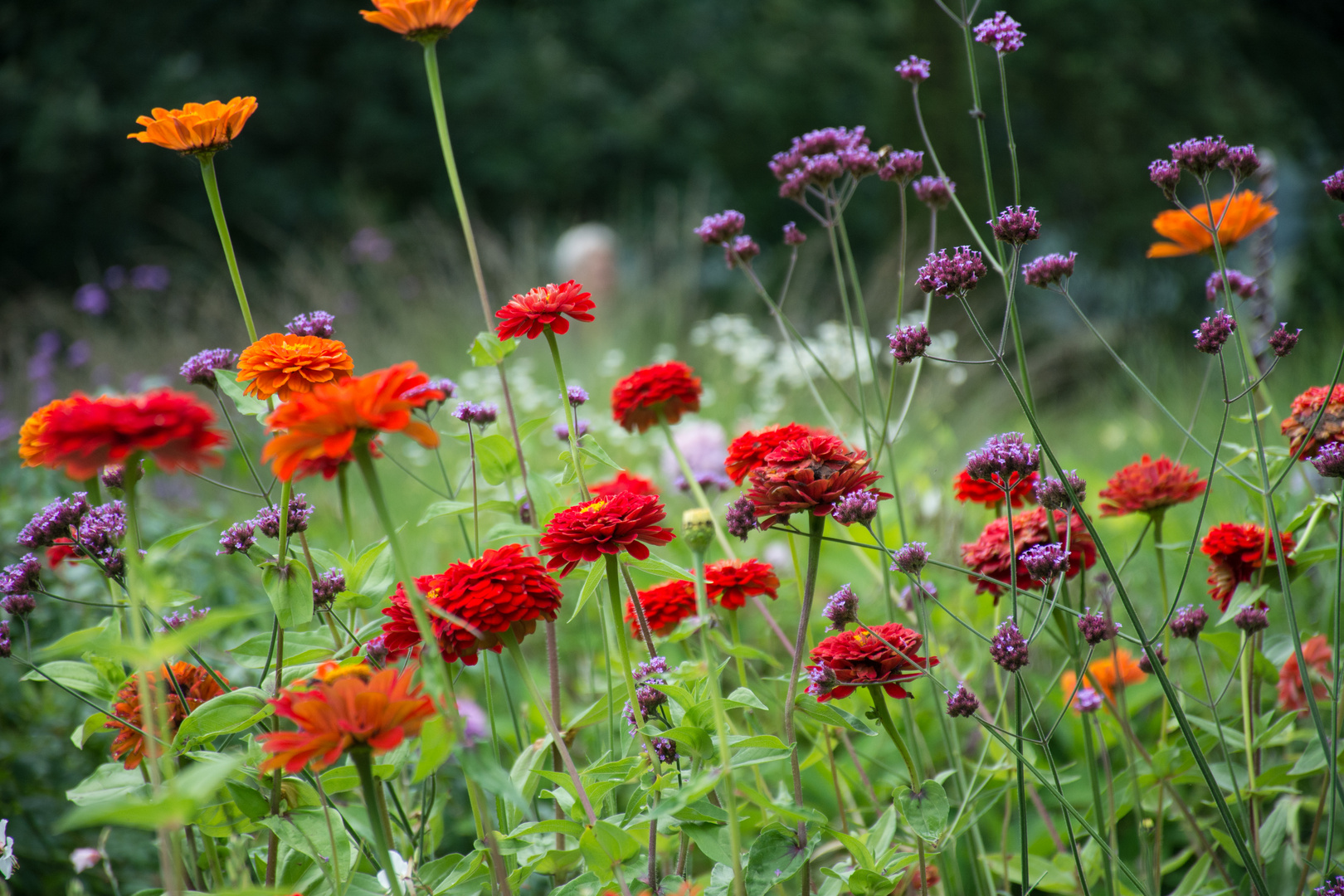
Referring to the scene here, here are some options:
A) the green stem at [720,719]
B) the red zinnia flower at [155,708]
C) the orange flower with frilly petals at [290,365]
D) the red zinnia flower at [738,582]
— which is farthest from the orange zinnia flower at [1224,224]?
the red zinnia flower at [155,708]

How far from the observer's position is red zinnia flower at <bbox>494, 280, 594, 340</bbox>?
1.10 metres

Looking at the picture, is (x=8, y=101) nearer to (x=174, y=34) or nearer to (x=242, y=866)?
(x=174, y=34)

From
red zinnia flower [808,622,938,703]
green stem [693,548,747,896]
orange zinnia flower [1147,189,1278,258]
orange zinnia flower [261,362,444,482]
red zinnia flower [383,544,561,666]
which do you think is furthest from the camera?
orange zinnia flower [1147,189,1278,258]

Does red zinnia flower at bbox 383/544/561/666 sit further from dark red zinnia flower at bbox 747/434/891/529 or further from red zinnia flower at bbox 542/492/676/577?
dark red zinnia flower at bbox 747/434/891/529

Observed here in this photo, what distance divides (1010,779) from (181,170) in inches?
446

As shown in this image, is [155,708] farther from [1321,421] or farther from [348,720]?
[1321,421]

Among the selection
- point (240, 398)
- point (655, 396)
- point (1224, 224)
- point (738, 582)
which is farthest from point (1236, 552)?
point (240, 398)

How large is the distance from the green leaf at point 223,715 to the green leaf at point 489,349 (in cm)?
45

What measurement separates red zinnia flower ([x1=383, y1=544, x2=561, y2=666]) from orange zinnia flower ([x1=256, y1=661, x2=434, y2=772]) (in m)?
0.17

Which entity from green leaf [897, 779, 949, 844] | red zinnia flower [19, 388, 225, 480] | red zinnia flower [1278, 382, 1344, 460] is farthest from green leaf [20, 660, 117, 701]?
red zinnia flower [1278, 382, 1344, 460]

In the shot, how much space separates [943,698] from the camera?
4.94ft

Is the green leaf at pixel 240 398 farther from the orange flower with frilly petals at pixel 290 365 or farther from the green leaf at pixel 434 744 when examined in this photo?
the green leaf at pixel 434 744

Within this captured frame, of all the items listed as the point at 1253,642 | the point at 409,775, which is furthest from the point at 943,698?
the point at 409,775

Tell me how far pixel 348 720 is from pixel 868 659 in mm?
580
